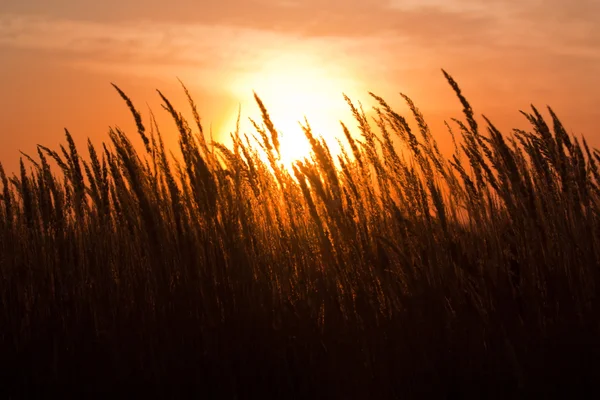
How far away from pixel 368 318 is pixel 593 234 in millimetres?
859

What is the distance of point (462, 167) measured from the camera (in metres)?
2.56

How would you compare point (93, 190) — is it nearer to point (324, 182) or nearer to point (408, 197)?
point (324, 182)

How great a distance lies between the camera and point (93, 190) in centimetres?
282

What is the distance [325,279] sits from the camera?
2.36 meters

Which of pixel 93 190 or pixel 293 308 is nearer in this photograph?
pixel 293 308

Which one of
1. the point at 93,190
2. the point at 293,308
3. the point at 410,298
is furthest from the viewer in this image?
the point at 93,190

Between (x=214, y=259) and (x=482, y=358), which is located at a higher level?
(x=214, y=259)

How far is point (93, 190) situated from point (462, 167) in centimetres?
154

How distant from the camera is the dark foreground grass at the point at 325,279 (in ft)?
6.39

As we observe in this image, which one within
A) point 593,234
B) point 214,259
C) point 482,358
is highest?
point 214,259

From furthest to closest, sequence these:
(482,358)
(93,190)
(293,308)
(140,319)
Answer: (93,190), (140,319), (293,308), (482,358)

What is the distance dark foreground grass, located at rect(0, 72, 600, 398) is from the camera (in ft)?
6.39

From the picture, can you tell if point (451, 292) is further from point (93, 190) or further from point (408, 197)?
point (93, 190)

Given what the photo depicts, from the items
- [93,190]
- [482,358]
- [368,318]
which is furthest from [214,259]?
[482,358]
